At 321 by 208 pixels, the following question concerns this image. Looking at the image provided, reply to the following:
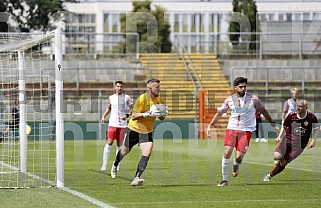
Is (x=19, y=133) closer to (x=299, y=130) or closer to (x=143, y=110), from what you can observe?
(x=143, y=110)

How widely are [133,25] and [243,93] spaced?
120 feet

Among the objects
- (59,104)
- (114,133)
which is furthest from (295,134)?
(59,104)

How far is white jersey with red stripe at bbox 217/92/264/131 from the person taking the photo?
53.4ft

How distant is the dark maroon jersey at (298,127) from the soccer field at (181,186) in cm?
82

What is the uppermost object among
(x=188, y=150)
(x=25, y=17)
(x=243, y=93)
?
(x=25, y=17)

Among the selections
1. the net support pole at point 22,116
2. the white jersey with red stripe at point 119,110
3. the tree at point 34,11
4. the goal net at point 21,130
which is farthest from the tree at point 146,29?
the net support pole at point 22,116

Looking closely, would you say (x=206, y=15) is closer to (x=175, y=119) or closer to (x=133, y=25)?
(x=133, y=25)

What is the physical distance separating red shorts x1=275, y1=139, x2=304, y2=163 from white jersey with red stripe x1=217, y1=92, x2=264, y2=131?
1077 millimetres

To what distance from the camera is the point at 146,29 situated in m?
53.3

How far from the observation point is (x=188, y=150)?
2794 centimetres

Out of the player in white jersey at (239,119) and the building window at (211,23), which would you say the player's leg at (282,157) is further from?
the building window at (211,23)

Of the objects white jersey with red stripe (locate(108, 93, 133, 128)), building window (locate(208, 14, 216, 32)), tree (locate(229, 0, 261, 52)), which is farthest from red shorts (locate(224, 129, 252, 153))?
building window (locate(208, 14, 216, 32))

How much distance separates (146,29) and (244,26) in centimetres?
971

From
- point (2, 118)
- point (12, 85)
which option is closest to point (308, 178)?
point (12, 85)
